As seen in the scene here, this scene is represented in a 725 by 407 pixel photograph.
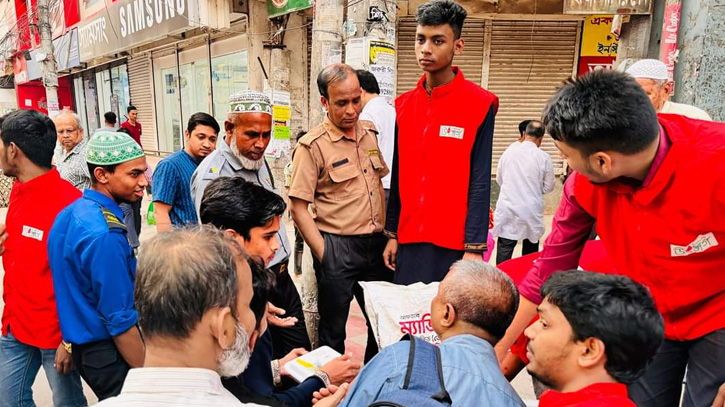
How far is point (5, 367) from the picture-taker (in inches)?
87.5

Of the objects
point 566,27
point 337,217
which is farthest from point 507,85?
point 337,217

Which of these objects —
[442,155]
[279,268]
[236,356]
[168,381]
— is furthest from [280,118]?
[168,381]

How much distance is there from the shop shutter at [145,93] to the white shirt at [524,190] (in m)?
11.7

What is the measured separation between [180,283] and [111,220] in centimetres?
98

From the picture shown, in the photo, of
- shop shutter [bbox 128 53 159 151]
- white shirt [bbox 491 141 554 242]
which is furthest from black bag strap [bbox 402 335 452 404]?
shop shutter [bbox 128 53 159 151]

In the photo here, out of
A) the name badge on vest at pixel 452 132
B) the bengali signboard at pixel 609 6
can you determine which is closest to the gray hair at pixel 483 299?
the name badge on vest at pixel 452 132

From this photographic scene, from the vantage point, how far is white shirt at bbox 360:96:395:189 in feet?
11.3

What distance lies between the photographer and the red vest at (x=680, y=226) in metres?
1.41

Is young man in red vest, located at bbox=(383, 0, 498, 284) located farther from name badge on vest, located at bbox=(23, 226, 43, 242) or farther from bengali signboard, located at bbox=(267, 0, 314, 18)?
bengali signboard, located at bbox=(267, 0, 314, 18)

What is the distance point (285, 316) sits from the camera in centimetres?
242

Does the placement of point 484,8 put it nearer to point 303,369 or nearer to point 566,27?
point 566,27

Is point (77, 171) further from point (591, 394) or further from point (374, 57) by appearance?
point (591, 394)

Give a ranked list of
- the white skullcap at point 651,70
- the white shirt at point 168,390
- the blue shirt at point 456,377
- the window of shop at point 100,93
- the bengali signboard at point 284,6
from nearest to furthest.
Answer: the white shirt at point 168,390, the blue shirt at point 456,377, the white skullcap at point 651,70, the bengali signboard at point 284,6, the window of shop at point 100,93

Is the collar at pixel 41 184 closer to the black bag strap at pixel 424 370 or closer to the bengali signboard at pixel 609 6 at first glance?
the black bag strap at pixel 424 370
